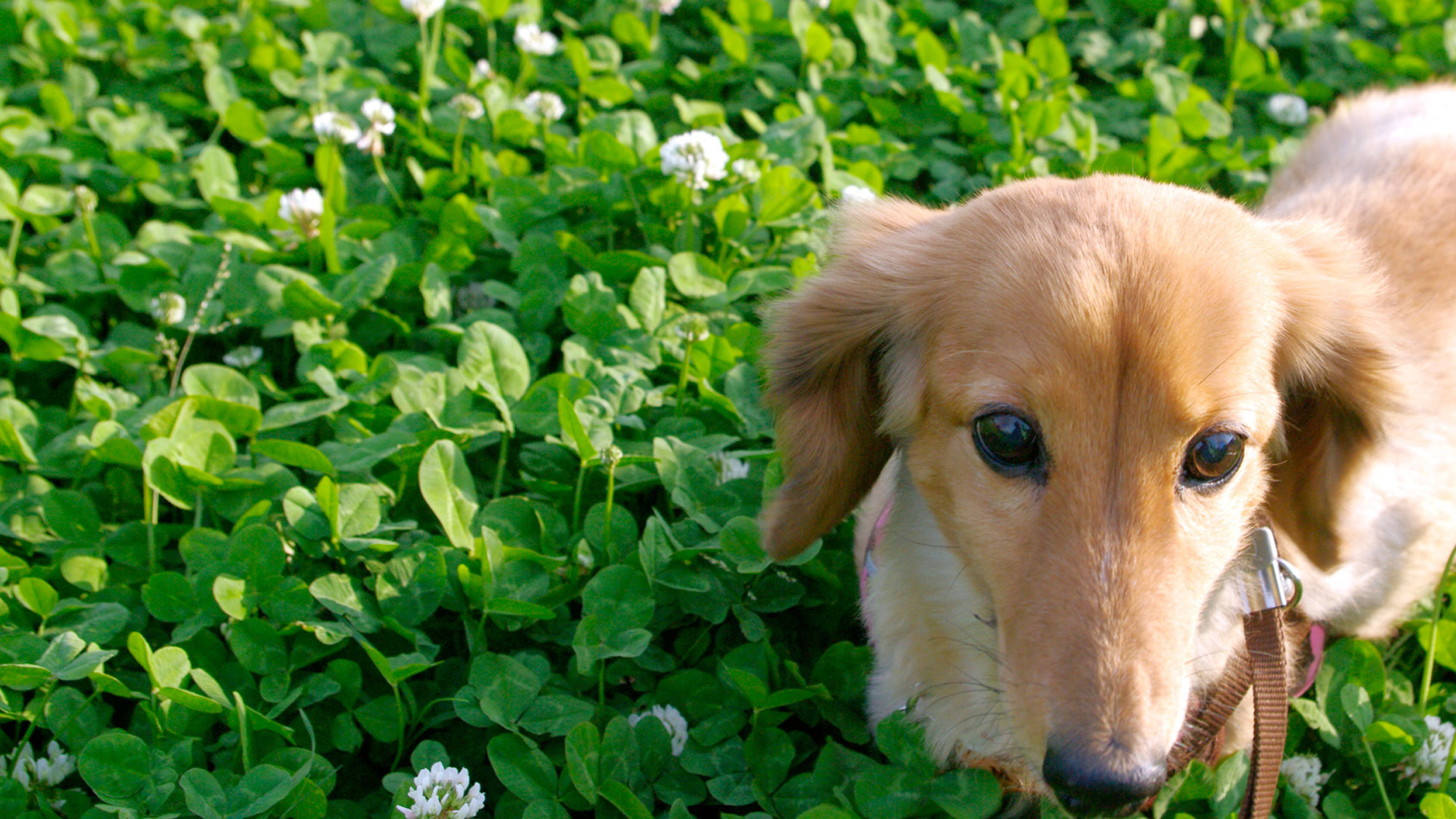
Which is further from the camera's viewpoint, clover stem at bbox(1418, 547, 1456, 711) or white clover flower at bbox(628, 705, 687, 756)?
clover stem at bbox(1418, 547, 1456, 711)

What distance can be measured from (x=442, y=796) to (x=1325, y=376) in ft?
6.28

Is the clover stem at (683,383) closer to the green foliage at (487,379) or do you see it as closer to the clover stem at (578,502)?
the green foliage at (487,379)

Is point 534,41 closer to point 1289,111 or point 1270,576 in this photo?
point 1289,111

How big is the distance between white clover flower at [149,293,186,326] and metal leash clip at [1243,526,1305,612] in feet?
9.63

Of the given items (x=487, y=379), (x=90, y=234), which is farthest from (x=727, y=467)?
(x=90, y=234)

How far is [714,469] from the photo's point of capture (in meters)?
2.92

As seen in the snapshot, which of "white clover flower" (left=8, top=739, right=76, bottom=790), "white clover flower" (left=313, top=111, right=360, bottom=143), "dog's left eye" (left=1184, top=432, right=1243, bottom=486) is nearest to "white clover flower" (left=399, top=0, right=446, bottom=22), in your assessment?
"white clover flower" (left=313, top=111, right=360, bottom=143)

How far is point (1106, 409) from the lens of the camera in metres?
1.84

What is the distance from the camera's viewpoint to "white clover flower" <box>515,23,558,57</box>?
14.9 feet

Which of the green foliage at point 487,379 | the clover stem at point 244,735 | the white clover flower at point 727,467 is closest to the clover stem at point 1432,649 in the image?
the green foliage at point 487,379

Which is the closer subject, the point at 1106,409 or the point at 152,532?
the point at 1106,409

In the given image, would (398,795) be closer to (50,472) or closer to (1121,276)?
(50,472)

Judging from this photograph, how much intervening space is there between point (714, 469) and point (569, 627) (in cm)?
57

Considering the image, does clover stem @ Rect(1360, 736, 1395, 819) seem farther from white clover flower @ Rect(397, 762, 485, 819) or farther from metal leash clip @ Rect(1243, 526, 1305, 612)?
white clover flower @ Rect(397, 762, 485, 819)
